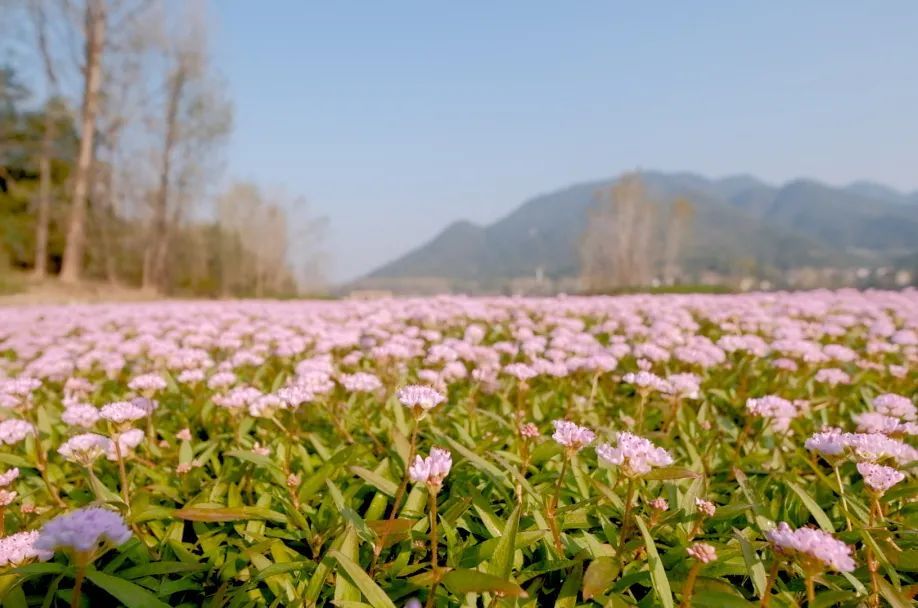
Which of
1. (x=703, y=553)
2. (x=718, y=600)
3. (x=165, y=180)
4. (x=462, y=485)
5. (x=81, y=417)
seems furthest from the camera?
(x=165, y=180)

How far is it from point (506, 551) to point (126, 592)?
3.69 feet

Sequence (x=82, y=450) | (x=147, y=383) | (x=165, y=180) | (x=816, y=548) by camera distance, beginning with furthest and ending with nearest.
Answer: (x=165, y=180)
(x=147, y=383)
(x=82, y=450)
(x=816, y=548)

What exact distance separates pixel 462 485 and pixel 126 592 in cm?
123

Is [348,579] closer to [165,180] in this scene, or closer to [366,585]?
[366,585]

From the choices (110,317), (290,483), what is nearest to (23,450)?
(290,483)

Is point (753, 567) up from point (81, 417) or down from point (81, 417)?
down

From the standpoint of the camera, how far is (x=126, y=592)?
1519 mm

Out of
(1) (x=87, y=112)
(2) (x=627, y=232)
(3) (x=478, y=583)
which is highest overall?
(1) (x=87, y=112)

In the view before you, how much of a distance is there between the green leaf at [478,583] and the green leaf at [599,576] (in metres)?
0.29

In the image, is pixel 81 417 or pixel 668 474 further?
pixel 81 417

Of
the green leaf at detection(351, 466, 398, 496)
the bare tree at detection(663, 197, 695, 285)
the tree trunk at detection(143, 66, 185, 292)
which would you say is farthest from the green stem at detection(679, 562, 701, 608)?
the bare tree at detection(663, 197, 695, 285)

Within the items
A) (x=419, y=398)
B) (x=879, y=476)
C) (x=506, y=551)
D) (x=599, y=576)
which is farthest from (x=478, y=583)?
(x=879, y=476)

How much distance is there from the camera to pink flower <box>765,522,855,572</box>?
3.99 feet

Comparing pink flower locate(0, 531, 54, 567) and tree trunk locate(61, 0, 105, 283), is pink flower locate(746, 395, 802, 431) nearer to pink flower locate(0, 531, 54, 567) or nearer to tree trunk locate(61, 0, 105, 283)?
pink flower locate(0, 531, 54, 567)
